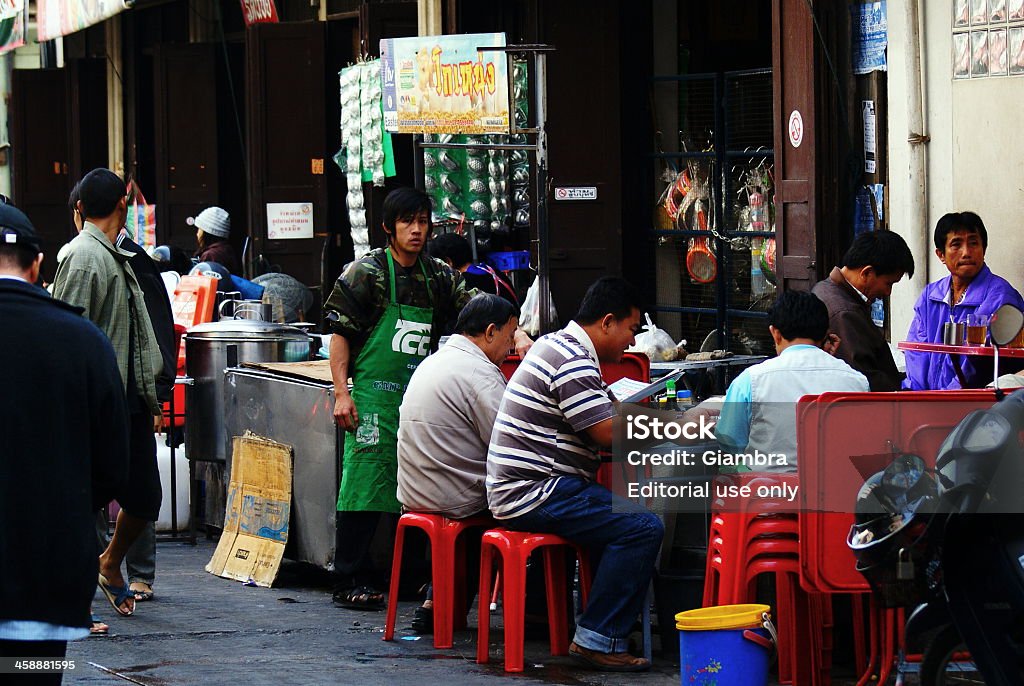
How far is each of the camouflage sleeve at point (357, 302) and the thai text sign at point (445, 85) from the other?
1.45 metres

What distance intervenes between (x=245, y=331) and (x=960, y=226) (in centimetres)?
421

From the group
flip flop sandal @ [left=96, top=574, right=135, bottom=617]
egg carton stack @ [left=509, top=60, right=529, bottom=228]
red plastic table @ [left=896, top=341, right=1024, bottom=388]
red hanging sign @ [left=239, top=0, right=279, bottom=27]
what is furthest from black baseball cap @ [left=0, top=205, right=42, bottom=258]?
red hanging sign @ [left=239, top=0, right=279, bottom=27]

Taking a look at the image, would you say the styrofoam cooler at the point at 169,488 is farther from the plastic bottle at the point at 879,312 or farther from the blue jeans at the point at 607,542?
the plastic bottle at the point at 879,312

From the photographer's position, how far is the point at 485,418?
22.0 feet

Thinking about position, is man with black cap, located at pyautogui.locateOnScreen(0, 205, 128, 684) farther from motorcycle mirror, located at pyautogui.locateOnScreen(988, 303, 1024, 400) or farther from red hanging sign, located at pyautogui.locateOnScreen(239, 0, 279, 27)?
red hanging sign, located at pyautogui.locateOnScreen(239, 0, 279, 27)

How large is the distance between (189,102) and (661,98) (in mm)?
6239

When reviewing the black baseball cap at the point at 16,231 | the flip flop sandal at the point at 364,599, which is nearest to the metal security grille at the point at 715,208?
the flip flop sandal at the point at 364,599

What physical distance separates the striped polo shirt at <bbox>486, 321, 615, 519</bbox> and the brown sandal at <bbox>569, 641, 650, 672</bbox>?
62 cm

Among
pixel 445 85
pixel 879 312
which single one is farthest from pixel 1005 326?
pixel 445 85

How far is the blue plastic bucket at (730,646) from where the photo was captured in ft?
17.8

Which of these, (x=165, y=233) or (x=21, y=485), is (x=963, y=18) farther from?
(x=165, y=233)

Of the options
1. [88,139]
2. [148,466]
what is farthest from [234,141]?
[148,466]

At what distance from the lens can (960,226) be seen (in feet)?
23.9

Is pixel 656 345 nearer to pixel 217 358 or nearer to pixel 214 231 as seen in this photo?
pixel 217 358
